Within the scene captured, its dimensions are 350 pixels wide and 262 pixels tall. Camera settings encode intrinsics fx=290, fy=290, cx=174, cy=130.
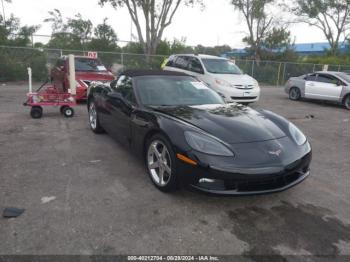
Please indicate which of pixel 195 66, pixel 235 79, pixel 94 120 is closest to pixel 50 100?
pixel 94 120

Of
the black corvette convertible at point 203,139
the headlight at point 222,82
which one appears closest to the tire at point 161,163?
the black corvette convertible at point 203,139

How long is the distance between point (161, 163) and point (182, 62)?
9.09 meters

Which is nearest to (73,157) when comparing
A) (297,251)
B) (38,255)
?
(38,255)

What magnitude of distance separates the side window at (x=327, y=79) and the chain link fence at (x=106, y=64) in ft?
33.8

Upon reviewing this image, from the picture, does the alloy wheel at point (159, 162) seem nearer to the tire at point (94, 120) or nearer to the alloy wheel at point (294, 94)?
the tire at point (94, 120)

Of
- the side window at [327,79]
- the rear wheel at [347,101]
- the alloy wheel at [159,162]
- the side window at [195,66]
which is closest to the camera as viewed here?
the alloy wheel at [159,162]

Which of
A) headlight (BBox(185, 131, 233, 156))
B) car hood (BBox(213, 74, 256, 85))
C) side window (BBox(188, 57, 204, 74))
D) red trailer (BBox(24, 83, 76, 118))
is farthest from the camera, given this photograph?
side window (BBox(188, 57, 204, 74))

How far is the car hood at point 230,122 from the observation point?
3.24m

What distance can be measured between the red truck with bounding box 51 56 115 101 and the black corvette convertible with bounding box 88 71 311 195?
4.10 metres

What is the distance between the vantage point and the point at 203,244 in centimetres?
258

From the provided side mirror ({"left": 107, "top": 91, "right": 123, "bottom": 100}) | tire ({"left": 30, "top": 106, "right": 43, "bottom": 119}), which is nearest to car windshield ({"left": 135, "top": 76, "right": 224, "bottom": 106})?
side mirror ({"left": 107, "top": 91, "right": 123, "bottom": 100})

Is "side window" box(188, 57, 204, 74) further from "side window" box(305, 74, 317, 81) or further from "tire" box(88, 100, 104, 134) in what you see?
"tire" box(88, 100, 104, 134)

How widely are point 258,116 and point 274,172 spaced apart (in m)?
1.19

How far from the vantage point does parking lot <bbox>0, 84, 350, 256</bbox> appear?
2.56m
